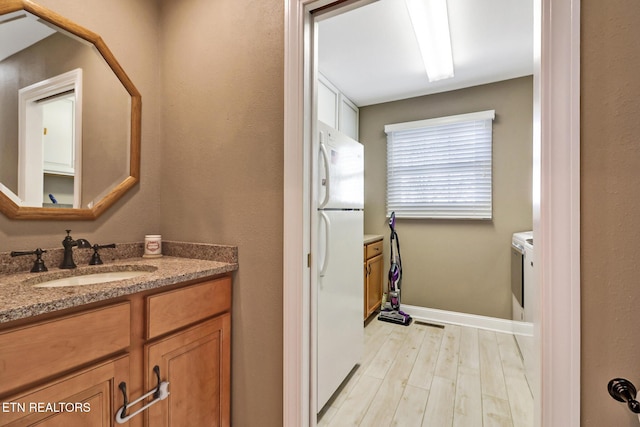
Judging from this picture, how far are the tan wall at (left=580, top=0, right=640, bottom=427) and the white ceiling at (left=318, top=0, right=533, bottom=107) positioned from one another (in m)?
1.36

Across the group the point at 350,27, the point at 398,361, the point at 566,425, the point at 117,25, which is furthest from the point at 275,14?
the point at 398,361

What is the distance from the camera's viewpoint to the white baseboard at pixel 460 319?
9.55 ft

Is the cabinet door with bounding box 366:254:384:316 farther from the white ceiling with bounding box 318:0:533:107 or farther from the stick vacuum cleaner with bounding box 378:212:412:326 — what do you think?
the white ceiling with bounding box 318:0:533:107

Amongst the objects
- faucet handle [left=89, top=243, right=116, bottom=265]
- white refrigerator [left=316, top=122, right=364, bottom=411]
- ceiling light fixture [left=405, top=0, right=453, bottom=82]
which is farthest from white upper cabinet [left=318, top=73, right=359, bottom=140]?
faucet handle [left=89, top=243, right=116, bottom=265]

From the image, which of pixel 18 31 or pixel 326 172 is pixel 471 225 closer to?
pixel 326 172

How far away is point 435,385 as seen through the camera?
1.98m

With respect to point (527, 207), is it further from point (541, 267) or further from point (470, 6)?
point (541, 267)

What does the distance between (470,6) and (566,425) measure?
225 cm

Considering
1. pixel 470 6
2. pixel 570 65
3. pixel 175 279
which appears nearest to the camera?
pixel 570 65

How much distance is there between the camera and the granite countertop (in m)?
0.76

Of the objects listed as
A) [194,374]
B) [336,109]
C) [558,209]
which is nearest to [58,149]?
[194,374]

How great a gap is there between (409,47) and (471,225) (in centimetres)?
190

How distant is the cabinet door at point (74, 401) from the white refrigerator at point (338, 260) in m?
0.90

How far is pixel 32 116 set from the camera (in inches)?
48.4
